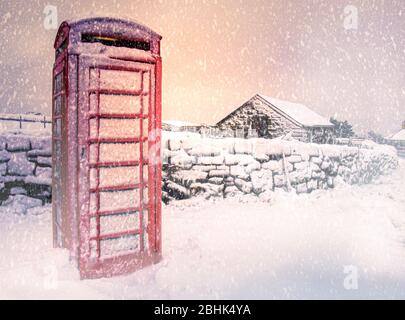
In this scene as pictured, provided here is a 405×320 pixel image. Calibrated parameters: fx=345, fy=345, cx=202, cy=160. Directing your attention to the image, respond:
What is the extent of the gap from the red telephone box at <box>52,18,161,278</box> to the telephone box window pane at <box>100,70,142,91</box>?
0.01m

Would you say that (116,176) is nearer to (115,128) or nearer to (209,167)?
(115,128)

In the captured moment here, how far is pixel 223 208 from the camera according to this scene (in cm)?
686

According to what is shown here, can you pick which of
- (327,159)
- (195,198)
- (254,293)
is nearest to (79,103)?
(254,293)

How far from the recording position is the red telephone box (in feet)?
11.7

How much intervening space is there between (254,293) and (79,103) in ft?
8.53

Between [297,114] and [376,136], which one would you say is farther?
[376,136]

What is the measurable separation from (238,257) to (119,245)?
1491 mm

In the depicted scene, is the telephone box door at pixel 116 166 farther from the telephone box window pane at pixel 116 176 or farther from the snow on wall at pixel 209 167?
the snow on wall at pixel 209 167

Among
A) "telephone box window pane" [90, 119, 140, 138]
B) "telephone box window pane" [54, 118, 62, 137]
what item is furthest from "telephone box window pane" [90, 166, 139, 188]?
"telephone box window pane" [54, 118, 62, 137]

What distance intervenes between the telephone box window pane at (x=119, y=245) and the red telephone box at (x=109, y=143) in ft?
0.03

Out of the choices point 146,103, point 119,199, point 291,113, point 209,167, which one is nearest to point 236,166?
point 209,167

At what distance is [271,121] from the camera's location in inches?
823

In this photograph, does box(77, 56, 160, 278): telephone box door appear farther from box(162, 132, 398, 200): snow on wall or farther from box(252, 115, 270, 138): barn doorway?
box(252, 115, 270, 138): barn doorway

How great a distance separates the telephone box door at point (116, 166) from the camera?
11.8 ft
